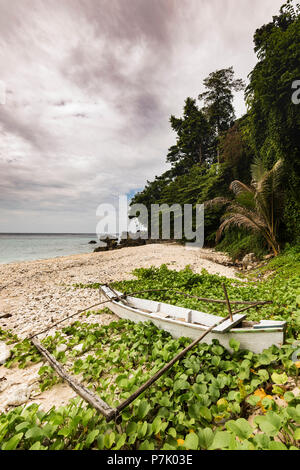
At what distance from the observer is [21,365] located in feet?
9.07

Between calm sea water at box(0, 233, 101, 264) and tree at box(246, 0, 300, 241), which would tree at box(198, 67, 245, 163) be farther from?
calm sea water at box(0, 233, 101, 264)

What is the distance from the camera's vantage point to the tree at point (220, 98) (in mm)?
20234

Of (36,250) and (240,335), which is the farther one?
(36,250)

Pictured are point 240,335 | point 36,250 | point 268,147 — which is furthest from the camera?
point 36,250

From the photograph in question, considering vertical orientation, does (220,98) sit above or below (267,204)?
above

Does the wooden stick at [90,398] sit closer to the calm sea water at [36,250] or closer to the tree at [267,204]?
A: the tree at [267,204]

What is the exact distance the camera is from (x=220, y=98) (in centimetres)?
2091

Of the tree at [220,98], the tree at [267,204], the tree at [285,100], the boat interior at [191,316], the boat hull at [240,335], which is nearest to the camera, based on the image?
the boat hull at [240,335]

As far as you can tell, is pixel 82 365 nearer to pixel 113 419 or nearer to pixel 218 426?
pixel 113 419

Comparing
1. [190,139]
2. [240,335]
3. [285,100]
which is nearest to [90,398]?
[240,335]

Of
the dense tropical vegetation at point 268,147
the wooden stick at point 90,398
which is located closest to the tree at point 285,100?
the dense tropical vegetation at point 268,147

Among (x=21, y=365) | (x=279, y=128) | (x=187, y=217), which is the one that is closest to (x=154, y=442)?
(x=21, y=365)

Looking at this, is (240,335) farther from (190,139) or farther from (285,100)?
(190,139)

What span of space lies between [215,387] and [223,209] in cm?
1589
